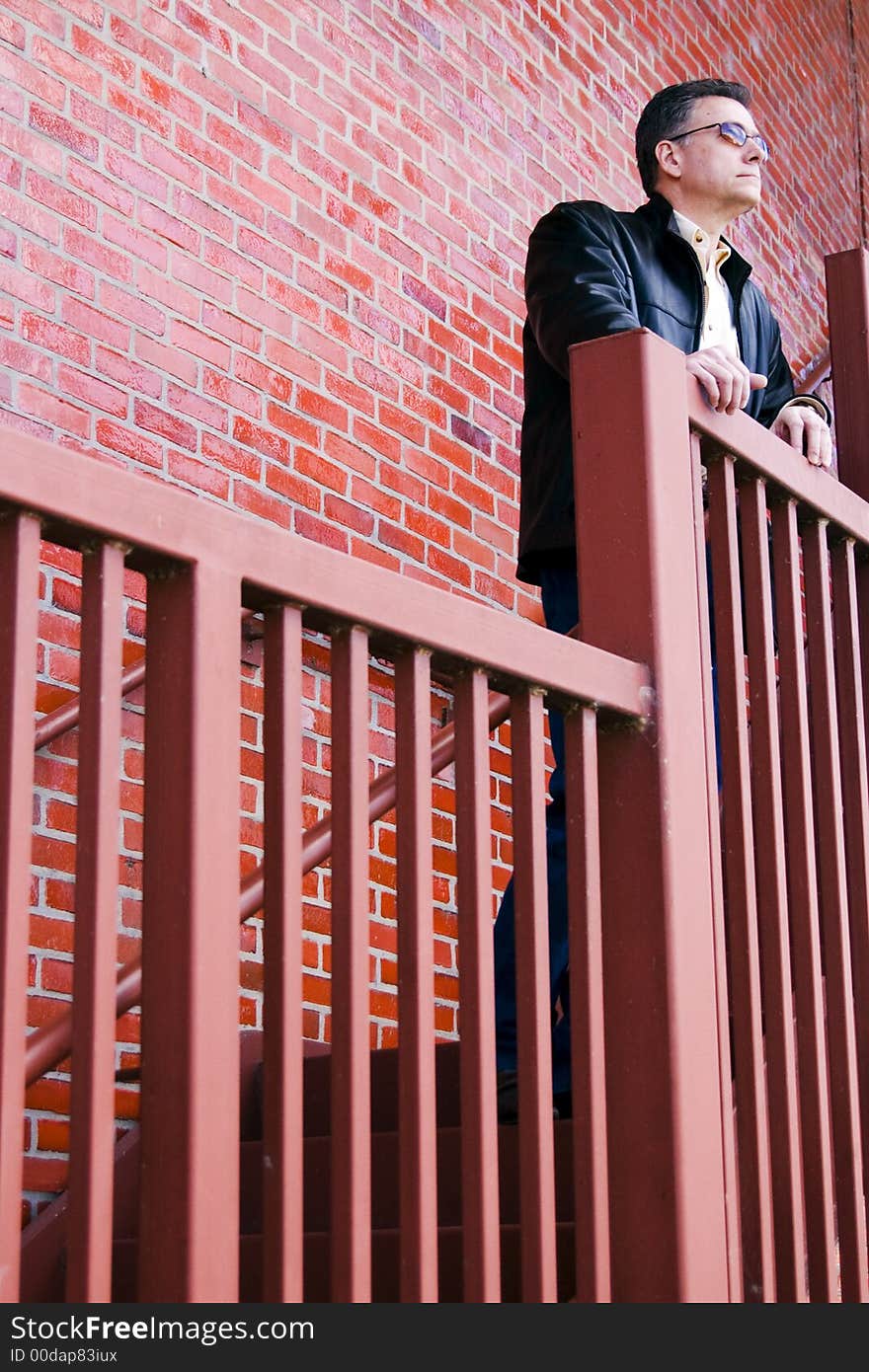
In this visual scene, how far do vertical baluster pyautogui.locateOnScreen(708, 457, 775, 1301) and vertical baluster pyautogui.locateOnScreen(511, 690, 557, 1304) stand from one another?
1.00ft

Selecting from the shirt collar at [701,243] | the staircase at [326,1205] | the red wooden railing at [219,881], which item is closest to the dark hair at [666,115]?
the shirt collar at [701,243]

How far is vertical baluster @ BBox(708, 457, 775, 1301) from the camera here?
2.03 meters

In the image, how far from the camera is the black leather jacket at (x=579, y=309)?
263cm

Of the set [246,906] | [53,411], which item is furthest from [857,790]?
[53,411]

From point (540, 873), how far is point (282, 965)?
0.36 meters

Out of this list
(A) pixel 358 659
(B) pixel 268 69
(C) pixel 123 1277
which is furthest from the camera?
(B) pixel 268 69

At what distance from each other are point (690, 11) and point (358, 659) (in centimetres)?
439

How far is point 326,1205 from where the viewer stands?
106 inches

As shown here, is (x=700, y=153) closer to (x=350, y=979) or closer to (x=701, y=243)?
(x=701, y=243)

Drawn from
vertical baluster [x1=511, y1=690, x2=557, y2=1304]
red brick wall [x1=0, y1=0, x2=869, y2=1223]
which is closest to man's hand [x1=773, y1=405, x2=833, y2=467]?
vertical baluster [x1=511, y1=690, x2=557, y2=1304]

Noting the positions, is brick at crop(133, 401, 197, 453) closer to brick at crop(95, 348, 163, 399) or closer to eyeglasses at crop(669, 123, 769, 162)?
brick at crop(95, 348, 163, 399)

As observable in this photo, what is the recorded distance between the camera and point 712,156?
3133 mm

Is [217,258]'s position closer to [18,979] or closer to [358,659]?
[358,659]

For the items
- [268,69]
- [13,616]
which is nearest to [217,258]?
[268,69]
